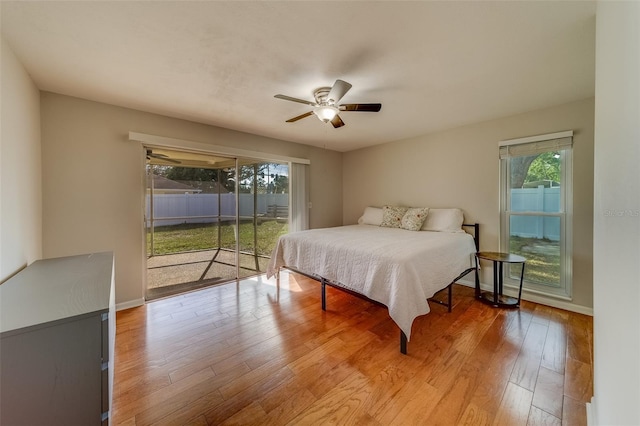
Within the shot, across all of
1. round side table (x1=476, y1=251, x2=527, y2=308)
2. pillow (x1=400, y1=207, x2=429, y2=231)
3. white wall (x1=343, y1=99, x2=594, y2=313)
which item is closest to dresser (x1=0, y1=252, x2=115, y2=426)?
round side table (x1=476, y1=251, x2=527, y2=308)

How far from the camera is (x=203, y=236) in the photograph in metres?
4.00

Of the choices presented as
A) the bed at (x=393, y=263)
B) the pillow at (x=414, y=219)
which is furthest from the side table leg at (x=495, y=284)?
the pillow at (x=414, y=219)

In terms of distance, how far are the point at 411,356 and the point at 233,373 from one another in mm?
1382

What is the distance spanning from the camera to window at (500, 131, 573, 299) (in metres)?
2.68

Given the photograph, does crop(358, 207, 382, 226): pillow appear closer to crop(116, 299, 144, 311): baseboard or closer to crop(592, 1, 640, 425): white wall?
crop(592, 1, 640, 425): white wall

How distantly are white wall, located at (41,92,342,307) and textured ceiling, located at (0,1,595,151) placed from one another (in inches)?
8.0

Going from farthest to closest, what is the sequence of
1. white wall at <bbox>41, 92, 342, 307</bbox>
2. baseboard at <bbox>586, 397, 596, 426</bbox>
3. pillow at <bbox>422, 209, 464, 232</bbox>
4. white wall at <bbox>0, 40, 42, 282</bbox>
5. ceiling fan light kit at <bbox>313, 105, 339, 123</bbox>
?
1. pillow at <bbox>422, 209, 464, 232</bbox>
2. white wall at <bbox>41, 92, 342, 307</bbox>
3. ceiling fan light kit at <bbox>313, 105, 339, 123</bbox>
4. white wall at <bbox>0, 40, 42, 282</bbox>
5. baseboard at <bbox>586, 397, 596, 426</bbox>

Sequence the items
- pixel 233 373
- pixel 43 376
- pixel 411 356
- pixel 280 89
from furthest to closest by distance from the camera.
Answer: pixel 280 89 < pixel 411 356 < pixel 233 373 < pixel 43 376

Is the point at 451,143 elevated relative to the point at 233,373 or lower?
elevated

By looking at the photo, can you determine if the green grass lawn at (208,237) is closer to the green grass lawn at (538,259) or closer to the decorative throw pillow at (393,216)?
the decorative throw pillow at (393,216)

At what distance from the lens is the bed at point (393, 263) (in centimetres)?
190

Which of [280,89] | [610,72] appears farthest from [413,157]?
[610,72]

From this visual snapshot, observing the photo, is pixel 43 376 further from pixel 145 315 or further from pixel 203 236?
pixel 203 236

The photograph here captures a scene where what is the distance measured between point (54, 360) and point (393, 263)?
1.97 m
